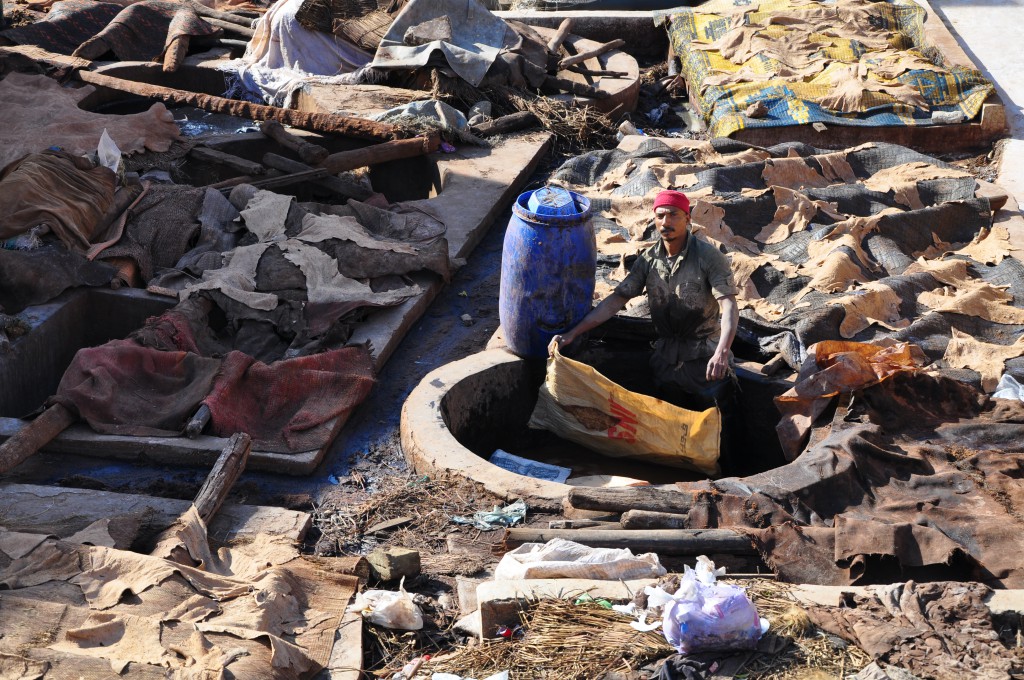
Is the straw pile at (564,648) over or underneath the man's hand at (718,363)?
underneath

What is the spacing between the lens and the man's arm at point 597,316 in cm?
593

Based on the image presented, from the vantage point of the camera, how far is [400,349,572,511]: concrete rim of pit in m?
4.98

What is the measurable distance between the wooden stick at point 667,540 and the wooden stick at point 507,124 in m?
6.53

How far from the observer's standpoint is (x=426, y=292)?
7391mm

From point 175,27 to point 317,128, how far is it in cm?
393

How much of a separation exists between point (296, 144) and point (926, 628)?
702cm

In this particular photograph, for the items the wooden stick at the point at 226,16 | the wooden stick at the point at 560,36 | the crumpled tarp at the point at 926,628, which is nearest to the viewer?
the crumpled tarp at the point at 926,628

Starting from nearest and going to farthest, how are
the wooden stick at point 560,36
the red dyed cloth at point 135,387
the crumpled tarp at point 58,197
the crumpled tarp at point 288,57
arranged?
1. the red dyed cloth at point 135,387
2. the crumpled tarp at point 58,197
3. the crumpled tarp at point 288,57
4. the wooden stick at point 560,36

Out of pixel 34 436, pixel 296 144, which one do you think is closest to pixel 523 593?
pixel 34 436

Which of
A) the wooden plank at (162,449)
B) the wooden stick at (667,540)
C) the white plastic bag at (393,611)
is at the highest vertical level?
the wooden stick at (667,540)

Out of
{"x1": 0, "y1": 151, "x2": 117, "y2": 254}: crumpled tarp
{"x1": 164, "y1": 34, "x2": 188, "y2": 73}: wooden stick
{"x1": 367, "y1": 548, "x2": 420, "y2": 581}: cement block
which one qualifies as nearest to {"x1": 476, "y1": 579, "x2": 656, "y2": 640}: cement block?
{"x1": 367, "y1": 548, "x2": 420, "y2": 581}: cement block

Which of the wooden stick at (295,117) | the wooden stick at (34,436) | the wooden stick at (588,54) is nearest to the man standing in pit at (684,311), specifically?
the wooden stick at (34,436)

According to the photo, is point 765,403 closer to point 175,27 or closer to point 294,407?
point 294,407

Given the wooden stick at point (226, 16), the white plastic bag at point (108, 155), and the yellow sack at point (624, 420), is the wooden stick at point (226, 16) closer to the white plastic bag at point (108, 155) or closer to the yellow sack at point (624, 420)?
the white plastic bag at point (108, 155)
